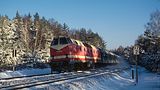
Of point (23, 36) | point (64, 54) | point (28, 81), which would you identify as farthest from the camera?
point (23, 36)

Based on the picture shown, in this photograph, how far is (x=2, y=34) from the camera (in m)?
64.3

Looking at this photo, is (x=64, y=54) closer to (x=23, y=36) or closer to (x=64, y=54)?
(x=64, y=54)

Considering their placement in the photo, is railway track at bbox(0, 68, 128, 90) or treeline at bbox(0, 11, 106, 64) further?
treeline at bbox(0, 11, 106, 64)

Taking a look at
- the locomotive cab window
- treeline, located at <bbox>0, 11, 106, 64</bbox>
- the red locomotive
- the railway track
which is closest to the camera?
the railway track

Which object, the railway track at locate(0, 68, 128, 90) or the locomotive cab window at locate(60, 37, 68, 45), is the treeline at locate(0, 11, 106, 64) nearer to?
the locomotive cab window at locate(60, 37, 68, 45)

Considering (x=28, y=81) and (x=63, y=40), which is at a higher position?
(x=63, y=40)

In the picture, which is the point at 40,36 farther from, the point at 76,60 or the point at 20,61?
the point at 76,60

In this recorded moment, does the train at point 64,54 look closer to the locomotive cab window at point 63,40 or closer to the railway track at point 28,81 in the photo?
the locomotive cab window at point 63,40

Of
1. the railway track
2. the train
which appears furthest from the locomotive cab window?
the railway track

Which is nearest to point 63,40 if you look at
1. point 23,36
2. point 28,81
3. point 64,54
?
point 64,54

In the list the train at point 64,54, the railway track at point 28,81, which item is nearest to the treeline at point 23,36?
the train at point 64,54

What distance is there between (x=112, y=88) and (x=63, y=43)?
36.6 ft

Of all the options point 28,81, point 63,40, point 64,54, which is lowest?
point 28,81

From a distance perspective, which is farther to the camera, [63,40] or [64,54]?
[63,40]
